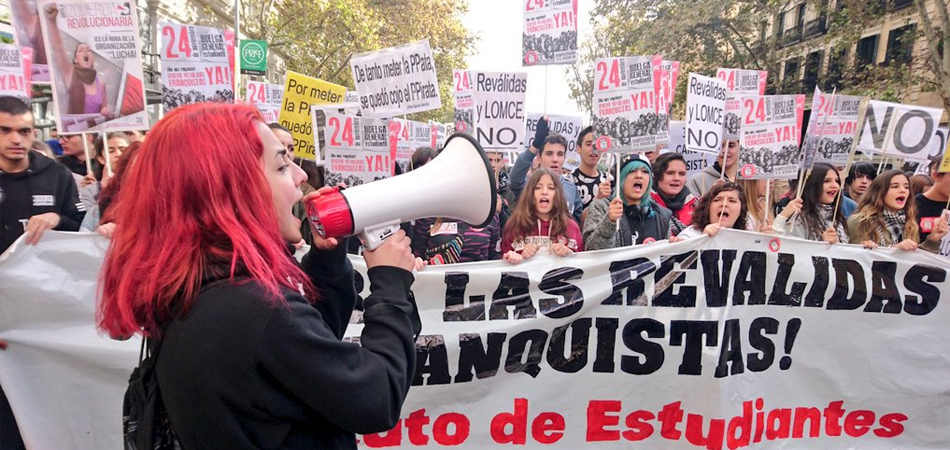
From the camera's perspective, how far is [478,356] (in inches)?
125

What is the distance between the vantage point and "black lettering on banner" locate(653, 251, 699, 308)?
3320mm

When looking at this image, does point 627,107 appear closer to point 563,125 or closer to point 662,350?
point 662,350

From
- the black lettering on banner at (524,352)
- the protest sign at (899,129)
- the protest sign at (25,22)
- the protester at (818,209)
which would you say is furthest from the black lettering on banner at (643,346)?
the protest sign at (25,22)

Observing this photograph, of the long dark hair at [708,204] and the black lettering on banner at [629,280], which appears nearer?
the black lettering on banner at [629,280]

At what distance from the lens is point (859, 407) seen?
3375 millimetres

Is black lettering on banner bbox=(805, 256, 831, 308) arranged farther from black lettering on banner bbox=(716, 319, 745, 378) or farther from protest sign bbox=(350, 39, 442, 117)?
protest sign bbox=(350, 39, 442, 117)

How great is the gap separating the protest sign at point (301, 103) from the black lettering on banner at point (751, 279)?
392 cm

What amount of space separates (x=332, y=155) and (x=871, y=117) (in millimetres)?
4864

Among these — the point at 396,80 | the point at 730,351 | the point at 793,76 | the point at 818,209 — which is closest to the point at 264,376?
the point at 730,351

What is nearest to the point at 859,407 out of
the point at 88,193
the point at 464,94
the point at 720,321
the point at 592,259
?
the point at 720,321

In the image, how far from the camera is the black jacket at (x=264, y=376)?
111cm

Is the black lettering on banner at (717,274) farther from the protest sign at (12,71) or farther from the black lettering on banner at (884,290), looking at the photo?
the protest sign at (12,71)

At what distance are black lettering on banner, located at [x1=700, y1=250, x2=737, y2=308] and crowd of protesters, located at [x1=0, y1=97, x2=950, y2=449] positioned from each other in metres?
0.14

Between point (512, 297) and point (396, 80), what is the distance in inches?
110
